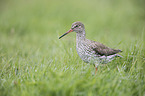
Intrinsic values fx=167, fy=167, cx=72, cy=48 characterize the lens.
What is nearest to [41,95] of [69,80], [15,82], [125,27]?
[69,80]

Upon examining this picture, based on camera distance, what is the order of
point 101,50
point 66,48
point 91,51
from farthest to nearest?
1. point 66,48
2. point 101,50
3. point 91,51

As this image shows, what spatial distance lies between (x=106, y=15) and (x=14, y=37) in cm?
579

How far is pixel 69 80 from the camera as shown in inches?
119

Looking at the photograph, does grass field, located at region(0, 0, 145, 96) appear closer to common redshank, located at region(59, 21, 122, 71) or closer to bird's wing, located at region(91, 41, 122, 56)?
common redshank, located at region(59, 21, 122, 71)

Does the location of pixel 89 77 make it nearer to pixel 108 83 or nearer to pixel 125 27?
pixel 108 83

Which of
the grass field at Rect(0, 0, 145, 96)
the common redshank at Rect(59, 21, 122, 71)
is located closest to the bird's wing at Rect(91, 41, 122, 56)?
the common redshank at Rect(59, 21, 122, 71)

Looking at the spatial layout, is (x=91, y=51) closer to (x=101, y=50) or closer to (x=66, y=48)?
(x=101, y=50)

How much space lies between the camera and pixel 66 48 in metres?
5.46

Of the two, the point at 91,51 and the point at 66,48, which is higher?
the point at 66,48

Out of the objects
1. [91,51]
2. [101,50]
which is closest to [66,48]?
[91,51]

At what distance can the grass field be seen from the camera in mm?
3111

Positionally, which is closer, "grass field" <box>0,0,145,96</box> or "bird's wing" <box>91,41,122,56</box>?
"grass field" <box>0,0,145,96</box>

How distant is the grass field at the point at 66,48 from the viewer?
311 centimetres

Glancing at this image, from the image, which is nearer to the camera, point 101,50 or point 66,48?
point 101,50
